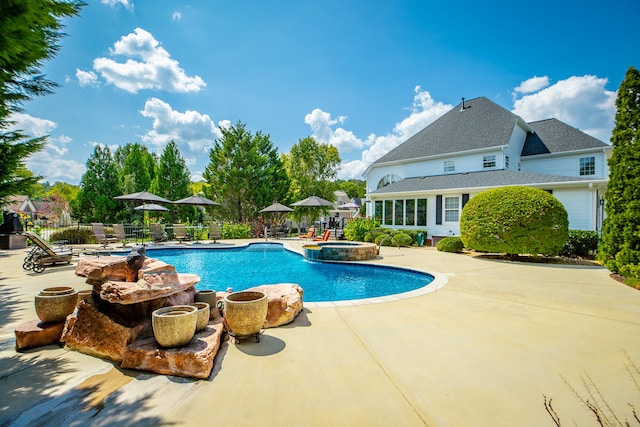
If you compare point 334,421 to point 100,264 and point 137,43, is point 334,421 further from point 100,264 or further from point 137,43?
point 137,43

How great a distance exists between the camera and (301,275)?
9.64 meters

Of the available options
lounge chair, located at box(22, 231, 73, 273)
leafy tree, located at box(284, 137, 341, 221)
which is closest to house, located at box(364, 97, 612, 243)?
leafy tree, located at box(284, 137, 341, 221)

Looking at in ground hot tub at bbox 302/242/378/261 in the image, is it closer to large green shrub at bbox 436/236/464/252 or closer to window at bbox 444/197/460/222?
large green shrub at bbox 436/236/464/252

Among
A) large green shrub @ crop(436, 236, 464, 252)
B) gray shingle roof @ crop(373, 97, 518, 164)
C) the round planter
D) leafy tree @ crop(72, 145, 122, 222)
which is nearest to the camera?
the round planter

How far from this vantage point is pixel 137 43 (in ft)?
36.6

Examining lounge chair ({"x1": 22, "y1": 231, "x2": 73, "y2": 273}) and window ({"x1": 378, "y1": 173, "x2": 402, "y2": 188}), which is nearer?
lounge chair ({"x1": 22, "y1": 231, "x2": 73, "y2": 273})

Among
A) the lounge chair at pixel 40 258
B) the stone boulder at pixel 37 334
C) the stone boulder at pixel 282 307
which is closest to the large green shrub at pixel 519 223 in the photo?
the stone boulder at pixel 282 307

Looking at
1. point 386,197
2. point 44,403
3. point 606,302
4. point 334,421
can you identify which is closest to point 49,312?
point 44,403

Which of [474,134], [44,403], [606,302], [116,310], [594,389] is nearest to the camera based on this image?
[44,403]

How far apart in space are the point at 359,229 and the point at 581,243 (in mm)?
10164

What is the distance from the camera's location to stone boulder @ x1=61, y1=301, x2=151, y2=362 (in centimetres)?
325

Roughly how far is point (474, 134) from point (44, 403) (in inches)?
849

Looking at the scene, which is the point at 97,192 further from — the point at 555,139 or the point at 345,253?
the point at 555,139

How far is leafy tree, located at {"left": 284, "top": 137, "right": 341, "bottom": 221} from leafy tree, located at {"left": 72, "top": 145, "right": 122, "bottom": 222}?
17125mm
